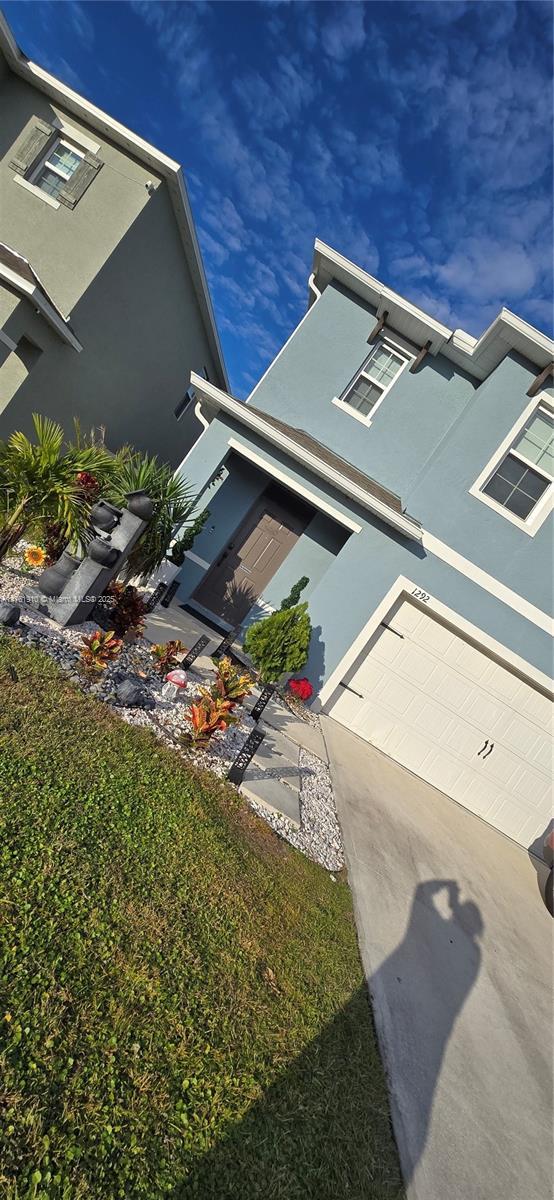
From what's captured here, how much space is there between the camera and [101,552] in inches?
231

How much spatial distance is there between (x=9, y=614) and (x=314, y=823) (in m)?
3.57

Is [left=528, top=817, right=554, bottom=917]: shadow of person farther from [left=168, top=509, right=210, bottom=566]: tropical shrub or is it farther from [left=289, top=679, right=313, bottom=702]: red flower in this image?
[left=168, top=509, right=210, bottom=566]: tropical shrub

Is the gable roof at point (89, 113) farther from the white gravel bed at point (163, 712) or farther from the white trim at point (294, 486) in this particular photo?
the white gravel bed at point (163, 712)

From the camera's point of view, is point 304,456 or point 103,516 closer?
point 103,516

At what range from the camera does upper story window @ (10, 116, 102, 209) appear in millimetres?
10031

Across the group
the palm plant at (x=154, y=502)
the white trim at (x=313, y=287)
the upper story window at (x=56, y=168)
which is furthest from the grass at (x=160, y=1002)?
the upper story window at (x=56, y=168)

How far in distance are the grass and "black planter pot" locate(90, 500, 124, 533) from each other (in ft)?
7.94

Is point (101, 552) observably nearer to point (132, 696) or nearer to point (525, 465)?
point (132, 696)

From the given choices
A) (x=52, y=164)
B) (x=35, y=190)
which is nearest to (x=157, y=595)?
(x=35, y=190)

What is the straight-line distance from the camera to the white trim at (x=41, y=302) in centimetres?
842

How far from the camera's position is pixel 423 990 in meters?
3.96

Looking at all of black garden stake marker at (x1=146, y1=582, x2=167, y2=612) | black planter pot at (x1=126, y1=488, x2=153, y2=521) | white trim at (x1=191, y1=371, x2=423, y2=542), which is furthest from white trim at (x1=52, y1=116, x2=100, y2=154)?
Answer: black garden stake marker at (x1=146, y1=582, x2=167, y2=612)

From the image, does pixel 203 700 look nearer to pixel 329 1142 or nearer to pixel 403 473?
pixel 329 1142

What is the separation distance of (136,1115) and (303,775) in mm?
4190
